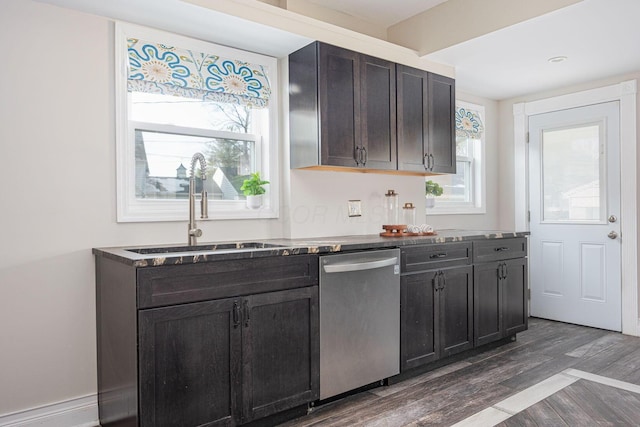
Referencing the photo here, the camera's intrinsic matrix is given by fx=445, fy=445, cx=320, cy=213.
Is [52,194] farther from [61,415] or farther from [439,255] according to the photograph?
[439,255]

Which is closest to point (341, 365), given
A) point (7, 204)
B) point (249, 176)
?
point (249, 176)

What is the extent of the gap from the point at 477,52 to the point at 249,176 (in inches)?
79.4

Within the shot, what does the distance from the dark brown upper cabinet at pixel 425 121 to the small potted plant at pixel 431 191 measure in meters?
0.35

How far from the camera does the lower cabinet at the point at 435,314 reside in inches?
114

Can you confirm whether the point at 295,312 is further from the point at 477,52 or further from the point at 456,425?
the point at 477,52

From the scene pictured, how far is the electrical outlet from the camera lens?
11.3ft

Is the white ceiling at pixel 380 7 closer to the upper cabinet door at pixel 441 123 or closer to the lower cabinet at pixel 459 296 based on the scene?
the upper cabinet door at pixel 441 123

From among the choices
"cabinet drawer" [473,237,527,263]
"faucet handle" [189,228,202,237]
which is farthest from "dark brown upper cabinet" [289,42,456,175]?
"faucet handle" [189,228,202,237]

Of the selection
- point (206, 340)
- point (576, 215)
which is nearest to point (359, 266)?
point (206, 340)

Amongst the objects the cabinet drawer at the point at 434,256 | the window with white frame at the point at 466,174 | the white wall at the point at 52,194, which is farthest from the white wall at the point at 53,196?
the window with white frame at the point at 466,174

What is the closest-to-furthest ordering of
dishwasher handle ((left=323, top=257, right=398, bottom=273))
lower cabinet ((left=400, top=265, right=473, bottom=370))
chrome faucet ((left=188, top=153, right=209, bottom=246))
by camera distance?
dishwasher handle ((left=323, top=257, right=398, bottom=273)) < chrome faucet ((left=188, top=153, right=209, bottom=246)) < lower cabinet ((left=400, top=265, right=473, bottom=370))

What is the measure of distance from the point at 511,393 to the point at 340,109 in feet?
6.86

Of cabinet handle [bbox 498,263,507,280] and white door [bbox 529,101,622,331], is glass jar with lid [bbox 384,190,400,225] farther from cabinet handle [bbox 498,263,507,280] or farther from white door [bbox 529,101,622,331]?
white door [bbox 529,101,622,331]

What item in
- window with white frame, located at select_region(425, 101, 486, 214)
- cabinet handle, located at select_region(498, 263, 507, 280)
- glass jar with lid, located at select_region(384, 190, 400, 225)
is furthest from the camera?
window with white frame, located at select_region(425, 101, 486, 214)
